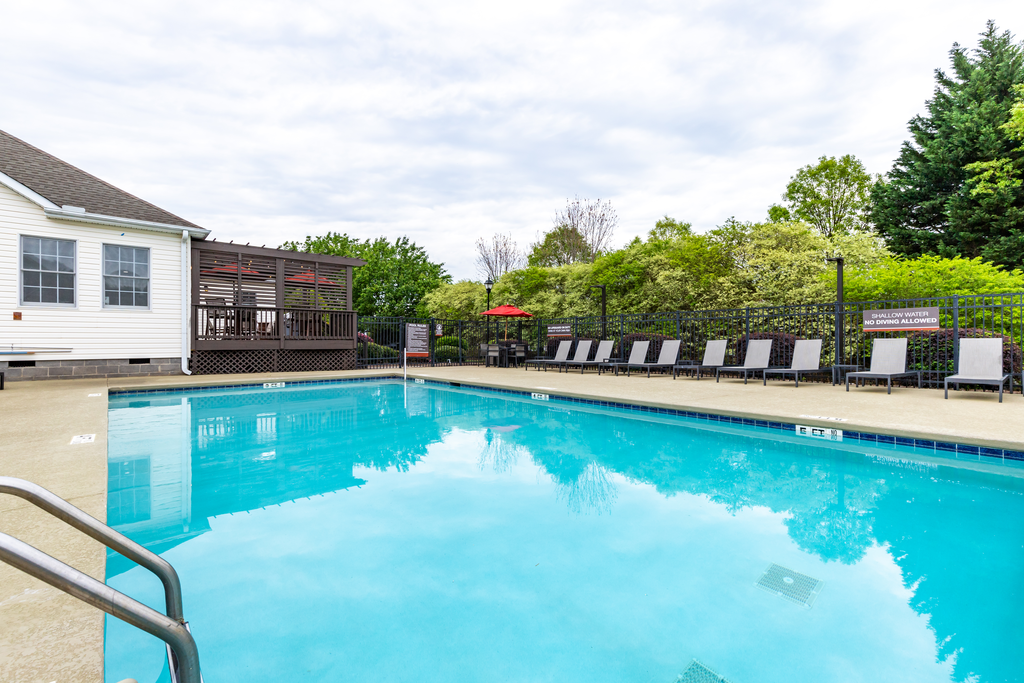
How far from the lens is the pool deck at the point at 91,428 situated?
1398mm

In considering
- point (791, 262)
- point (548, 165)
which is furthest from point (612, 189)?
point (791, 262)

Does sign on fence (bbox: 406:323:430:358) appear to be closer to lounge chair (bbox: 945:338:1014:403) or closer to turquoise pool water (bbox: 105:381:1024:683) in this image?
turquoise pool water (bbox: 105:381:1024:683)

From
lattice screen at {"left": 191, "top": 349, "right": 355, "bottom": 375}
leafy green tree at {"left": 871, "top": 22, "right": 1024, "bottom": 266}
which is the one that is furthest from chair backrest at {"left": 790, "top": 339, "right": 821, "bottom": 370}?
leafy green tree at {"left": 871, "top": 22, "right": 1024, "bottom": 266}

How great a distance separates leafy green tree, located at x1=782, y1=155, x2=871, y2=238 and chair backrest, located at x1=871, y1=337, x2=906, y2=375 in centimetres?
1743

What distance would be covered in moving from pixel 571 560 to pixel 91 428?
481cm

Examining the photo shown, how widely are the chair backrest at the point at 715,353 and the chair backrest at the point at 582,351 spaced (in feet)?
10.8

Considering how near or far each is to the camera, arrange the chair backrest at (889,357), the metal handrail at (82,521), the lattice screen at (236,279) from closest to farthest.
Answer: the metal handrail at (82,521)
the chair backrest at (889,357)
the lattice screen at (236,279)

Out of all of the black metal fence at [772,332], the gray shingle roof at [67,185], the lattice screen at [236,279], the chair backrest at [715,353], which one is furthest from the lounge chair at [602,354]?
the gray shingle roof at [67,185]

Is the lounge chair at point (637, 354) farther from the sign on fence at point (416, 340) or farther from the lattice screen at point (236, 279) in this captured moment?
the lattice screen at point (236, 279)

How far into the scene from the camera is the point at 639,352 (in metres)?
11.7

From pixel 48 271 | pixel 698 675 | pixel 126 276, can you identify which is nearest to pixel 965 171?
pixel 698 675

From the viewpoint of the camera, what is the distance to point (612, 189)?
2345 centimetres

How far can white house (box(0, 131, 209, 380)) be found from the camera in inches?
360

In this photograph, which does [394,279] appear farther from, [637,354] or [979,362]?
[979,362]
